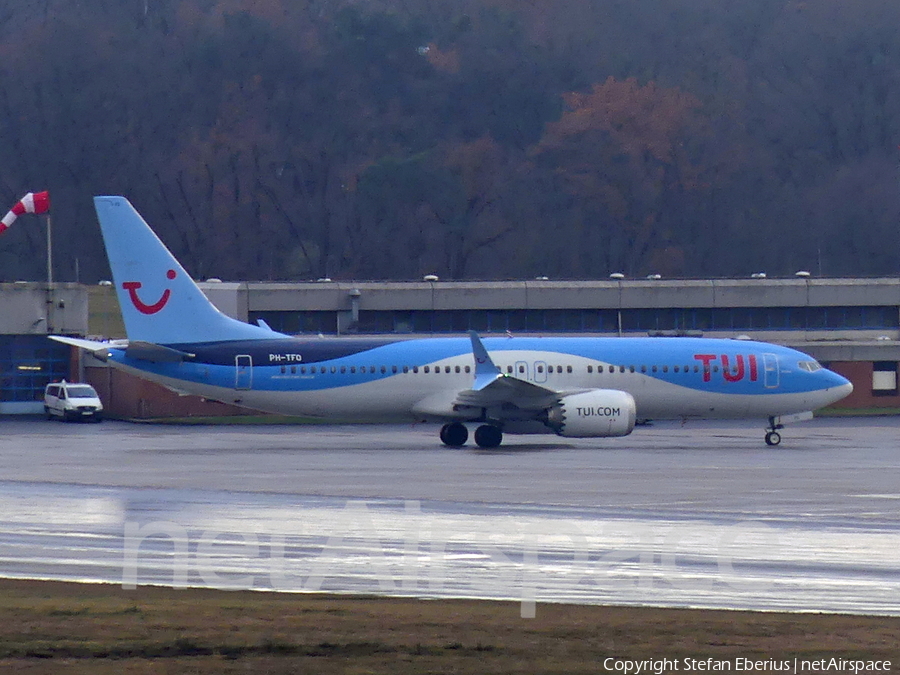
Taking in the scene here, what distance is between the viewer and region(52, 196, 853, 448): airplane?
39.3 meters

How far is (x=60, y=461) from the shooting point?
1288 inches

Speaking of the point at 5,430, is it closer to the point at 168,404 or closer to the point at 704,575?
the point at 168,404

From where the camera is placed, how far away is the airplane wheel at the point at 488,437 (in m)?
39.1

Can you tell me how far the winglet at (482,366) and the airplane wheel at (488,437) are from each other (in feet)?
3.98

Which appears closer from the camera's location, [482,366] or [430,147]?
[482,366]

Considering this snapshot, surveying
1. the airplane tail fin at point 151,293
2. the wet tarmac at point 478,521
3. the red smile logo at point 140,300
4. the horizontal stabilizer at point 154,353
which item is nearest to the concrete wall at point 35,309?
the airplane tail fin at point 151,293

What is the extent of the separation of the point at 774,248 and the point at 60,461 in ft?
238

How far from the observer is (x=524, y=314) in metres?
61.3

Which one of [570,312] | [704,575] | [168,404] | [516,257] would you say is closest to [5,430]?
[168,404]

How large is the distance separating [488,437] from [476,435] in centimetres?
38

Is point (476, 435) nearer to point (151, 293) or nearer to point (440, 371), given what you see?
point (440, 371)

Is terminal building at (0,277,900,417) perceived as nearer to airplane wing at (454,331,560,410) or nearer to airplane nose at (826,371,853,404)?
airplane nose at (826,371,853,404)

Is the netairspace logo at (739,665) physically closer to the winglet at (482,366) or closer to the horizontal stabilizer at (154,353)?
the winglet at (482,366)

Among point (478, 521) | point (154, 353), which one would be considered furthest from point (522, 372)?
point (478, 521)
